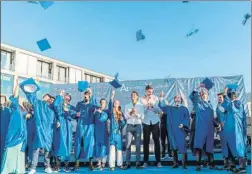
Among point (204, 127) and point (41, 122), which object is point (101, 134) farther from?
point (204, 127)

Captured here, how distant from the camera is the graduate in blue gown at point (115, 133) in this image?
5.27 m

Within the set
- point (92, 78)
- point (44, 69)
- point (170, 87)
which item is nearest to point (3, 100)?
point (170, 87)

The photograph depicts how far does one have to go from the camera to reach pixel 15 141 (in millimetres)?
4742

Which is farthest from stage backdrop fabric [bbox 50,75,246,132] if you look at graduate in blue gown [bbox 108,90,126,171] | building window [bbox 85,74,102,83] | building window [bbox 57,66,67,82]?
building window [bbox 85,74,102,83]

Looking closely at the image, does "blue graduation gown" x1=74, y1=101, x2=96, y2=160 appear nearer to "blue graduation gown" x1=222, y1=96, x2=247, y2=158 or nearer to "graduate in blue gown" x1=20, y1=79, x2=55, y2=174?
"graduate in blue gown" x1=20, y1=79, x2=55, y2=174

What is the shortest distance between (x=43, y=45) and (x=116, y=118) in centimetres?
205

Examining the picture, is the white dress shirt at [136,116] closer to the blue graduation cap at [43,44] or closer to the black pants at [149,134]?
the black pants at [149,134]

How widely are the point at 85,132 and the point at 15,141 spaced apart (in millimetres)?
1169

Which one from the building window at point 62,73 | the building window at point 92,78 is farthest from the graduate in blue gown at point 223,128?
the building window at point 92,78

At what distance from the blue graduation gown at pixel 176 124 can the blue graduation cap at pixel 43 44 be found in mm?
2570

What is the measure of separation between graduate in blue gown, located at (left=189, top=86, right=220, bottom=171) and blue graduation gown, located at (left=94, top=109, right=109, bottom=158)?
4.86ft

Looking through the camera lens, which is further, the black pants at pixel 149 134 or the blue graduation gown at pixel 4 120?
the black pants at pixel 149 134

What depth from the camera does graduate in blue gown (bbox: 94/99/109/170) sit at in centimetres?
536

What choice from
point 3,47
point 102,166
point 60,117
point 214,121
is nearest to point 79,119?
point 60,117
